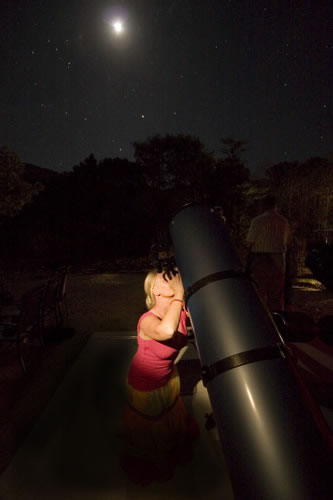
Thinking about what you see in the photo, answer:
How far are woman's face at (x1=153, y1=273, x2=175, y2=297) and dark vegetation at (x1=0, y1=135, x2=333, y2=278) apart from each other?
27.5ft

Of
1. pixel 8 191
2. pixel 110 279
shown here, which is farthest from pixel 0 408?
pixel 8 191

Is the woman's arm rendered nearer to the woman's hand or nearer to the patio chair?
the woman's hand

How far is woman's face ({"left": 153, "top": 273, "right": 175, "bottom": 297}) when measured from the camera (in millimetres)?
1646

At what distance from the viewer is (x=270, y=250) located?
374cm

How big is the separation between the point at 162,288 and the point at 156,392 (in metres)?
0.67

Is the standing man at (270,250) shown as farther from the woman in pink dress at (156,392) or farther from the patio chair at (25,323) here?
the patio chair at (25,323)

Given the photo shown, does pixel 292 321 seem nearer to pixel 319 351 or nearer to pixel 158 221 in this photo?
pixel 319 351

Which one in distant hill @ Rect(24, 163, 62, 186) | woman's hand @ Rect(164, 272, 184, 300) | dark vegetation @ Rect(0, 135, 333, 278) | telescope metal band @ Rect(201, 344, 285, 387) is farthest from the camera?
distant hill @ Rect(24, 163, 62, 186)

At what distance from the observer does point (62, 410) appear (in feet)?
8.68

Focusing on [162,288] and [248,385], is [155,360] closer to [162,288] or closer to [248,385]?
[162,288]

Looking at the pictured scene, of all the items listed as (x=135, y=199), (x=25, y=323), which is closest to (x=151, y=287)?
(x=25, y=323)

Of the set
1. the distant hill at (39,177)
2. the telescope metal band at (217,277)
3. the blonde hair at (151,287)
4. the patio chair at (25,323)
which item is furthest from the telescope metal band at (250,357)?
the distant hill at (39,177)

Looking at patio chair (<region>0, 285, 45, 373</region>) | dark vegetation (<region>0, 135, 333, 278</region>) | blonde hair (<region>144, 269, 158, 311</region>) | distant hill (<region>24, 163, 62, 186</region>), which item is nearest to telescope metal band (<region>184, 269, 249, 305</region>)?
blonde hair (<region>144, 269, 158, 311</region>)

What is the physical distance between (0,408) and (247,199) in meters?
11.1
